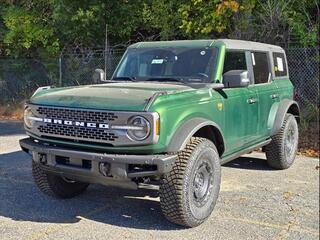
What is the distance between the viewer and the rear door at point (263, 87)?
6.02 meters

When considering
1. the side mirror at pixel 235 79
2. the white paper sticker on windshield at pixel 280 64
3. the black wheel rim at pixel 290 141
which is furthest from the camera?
the white paper sticker on windshield at pixel 280 64

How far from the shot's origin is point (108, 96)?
4.44m

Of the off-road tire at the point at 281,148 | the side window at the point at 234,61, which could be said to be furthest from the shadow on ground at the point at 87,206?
the off-road tire at the point at 281,148

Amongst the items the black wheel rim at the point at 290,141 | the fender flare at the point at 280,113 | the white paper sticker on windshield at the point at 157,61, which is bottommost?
the black wheel rim at the point at 290,141

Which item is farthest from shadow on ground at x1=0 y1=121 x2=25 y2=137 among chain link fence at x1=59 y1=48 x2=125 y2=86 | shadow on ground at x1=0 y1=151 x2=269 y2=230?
shadow on ground at x1=0 y1=151 x2=269 y2=230

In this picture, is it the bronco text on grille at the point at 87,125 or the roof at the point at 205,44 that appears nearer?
the bronco text on grille at the point at 87,125

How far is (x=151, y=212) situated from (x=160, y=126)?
50.3 inches

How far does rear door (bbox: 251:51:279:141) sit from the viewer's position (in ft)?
19.8

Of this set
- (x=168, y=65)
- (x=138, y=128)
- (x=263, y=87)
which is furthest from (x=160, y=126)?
(x=263, y=87)

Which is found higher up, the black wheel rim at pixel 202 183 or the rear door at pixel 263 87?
the rear door at pixel 263 87

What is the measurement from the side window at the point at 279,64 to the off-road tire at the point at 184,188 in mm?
2943

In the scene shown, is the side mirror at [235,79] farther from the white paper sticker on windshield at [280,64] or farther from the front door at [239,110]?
the white paper sticker on windshield at [280,64]

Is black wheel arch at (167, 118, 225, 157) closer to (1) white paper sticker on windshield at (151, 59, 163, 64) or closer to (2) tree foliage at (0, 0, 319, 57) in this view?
(1) white paper sticker on windshield at (151, 59, 163, 64)

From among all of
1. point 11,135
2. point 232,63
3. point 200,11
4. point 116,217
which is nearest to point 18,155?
point 11,135
